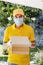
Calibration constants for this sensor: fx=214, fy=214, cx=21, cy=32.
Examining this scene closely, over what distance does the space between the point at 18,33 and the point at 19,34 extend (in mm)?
11

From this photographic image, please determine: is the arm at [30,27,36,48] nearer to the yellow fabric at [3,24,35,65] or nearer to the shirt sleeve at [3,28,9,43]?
the yellow fabric at [3,24,35,65]

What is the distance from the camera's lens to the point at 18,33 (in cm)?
167

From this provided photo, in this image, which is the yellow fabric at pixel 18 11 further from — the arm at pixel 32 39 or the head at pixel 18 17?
the arm at pixel 32 39

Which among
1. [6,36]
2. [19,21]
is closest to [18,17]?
[19,21]

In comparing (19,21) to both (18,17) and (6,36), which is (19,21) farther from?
(6,36)

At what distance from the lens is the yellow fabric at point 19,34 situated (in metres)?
1.67

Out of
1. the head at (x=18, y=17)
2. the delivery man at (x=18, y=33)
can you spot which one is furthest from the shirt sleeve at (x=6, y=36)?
the head at (x=18, y=17)

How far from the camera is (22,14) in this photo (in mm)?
1665

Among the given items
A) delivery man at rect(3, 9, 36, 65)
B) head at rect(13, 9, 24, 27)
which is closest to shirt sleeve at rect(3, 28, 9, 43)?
delivery man at rect(3, 9, 36, 65)

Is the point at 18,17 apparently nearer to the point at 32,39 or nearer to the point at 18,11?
the point at 18,11

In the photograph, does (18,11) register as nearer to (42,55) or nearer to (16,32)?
(16,32)

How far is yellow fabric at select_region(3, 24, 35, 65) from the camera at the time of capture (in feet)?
5.49

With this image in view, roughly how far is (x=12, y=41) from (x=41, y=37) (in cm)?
25

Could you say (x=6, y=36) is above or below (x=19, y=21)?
below
